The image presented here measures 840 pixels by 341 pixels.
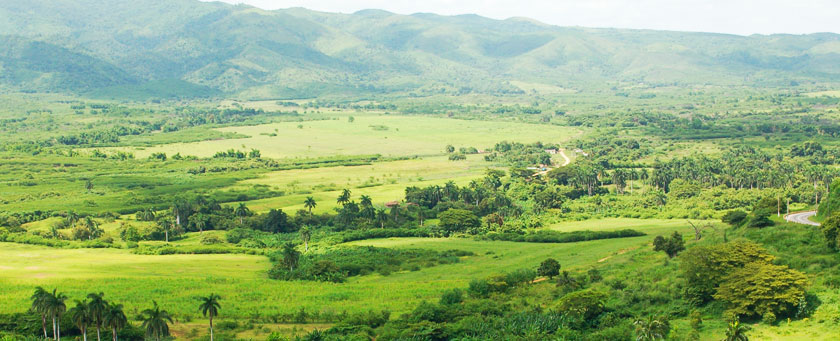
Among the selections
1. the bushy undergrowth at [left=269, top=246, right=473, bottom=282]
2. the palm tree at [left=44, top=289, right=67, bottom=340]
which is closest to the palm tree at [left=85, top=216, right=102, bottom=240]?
the bushy undergrowth at [left=269, top=246, right=473, bottom=282]

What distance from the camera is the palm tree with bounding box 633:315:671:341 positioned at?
49812 mm

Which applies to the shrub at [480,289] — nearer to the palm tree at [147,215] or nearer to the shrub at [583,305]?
the shrub at [583,305]

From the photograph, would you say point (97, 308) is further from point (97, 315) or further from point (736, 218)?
point (736, 218)

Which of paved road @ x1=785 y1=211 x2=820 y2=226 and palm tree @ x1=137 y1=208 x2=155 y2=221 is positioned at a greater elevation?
paved road @ x1=785 y1=211 x2=820 y2=226

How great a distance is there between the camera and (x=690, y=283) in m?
60.1

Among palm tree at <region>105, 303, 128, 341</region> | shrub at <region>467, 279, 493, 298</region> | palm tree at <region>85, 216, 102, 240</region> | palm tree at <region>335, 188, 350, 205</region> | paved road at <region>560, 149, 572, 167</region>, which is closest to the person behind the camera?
palm tree at <region>105, 303, 128, 341</region>

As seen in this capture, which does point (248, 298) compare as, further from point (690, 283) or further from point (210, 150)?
point (210, 150)

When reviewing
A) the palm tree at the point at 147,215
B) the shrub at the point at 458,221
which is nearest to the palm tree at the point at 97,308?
the shrub at the point at 458,221

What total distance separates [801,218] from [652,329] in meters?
36.2

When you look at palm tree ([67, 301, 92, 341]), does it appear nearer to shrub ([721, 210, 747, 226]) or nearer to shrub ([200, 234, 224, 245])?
shrub ([200, 234, 224, 245])

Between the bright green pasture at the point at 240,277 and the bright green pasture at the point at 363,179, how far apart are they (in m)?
36.1

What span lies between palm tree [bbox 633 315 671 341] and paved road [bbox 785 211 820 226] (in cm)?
2809

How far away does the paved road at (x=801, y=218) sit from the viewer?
7344 cm

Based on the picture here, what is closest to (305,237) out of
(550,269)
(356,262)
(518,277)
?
(356,262)
